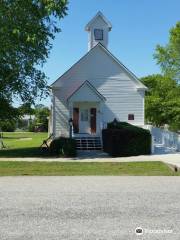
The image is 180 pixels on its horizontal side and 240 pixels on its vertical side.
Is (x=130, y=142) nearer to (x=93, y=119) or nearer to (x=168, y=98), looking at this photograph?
(x=93, y=119)

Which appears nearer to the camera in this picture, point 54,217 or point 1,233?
point 1,233

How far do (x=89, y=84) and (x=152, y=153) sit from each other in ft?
28.6

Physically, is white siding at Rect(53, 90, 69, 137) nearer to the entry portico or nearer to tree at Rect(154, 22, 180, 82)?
the entry portico

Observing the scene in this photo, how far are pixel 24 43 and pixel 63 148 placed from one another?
21.0 ft

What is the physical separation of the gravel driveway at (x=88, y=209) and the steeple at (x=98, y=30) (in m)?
25.6

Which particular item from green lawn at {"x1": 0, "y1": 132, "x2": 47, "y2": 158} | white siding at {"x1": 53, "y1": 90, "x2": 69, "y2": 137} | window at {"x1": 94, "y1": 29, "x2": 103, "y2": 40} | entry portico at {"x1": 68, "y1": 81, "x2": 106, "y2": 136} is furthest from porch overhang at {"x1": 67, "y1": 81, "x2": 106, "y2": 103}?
window at {"x1": 94, "y1": 29, "x2": 103, "y2": 40}

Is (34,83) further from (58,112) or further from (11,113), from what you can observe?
(58,112)

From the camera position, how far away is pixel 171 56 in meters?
40.0

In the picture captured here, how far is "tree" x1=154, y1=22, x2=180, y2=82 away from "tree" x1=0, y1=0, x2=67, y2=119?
12.2 meters

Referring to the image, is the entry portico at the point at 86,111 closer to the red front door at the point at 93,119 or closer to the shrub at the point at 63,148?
the red front door at the point at 93,119

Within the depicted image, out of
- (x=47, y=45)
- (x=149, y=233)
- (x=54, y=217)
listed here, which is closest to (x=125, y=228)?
(x=149, y=233)

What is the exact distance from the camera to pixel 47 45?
1192 inches

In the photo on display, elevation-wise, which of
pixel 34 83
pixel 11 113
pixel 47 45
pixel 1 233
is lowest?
pixel 1 233

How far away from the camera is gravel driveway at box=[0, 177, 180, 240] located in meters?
7.59
